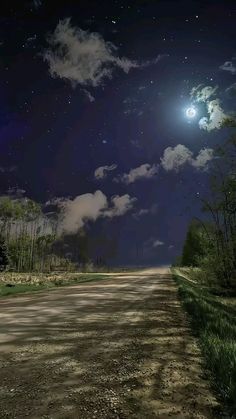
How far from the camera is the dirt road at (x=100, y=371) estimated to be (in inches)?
163

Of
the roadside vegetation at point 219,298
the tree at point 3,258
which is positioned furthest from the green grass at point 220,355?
the tree at point 3,258

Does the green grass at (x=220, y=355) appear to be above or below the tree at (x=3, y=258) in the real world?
below

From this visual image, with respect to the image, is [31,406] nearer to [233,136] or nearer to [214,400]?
[214,400]

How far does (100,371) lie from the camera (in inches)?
217

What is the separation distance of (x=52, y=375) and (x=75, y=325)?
4.41 metres

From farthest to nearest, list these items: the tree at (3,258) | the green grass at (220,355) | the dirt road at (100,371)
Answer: the tree at (3,258) < the green grass at (220,355) < the dirt road at (100,371)

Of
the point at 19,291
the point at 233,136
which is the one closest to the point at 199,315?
the point at 233,136

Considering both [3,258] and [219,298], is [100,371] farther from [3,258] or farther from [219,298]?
[3,258]

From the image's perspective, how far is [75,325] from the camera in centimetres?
960

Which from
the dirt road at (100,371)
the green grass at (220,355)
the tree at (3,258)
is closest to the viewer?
the dirt road at (100,371)

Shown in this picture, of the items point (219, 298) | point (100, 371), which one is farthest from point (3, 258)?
point (100, 371)

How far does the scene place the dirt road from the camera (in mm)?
4141

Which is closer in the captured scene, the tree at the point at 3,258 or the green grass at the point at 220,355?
the green grass at the point at 220,355

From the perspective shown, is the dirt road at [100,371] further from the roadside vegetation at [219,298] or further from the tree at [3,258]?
the tree at [3,258]
